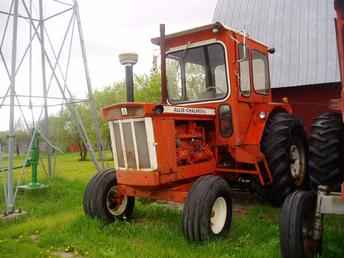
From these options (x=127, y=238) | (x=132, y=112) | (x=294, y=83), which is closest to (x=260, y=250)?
(x=127, y=238)

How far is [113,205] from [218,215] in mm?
1678

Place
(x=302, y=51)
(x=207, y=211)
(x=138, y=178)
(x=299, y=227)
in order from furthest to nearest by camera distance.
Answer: (x=302, y=51)
(x=138, y=178)
(x=207, y=211)
(x=299, y=227)

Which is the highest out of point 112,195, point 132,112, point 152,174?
point 132,112

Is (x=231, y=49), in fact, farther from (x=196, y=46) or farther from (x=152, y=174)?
(x=152, y=174)

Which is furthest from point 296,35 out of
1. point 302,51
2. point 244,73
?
point 244,73

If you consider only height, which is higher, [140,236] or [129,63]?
[129,63]

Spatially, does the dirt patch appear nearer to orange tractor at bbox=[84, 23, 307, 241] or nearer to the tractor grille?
orange tractor at bbox=[84, 23, 307, 241]

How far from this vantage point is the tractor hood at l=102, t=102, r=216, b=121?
467cm

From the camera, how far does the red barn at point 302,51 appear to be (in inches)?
435

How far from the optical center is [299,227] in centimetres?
354

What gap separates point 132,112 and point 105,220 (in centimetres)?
166

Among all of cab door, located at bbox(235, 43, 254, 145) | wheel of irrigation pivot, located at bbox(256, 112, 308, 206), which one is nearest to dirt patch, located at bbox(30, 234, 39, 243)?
cab door, located at bbox(235, 43, 254, 145)

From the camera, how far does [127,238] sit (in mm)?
4910

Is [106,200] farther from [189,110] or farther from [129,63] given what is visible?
[129,63]
